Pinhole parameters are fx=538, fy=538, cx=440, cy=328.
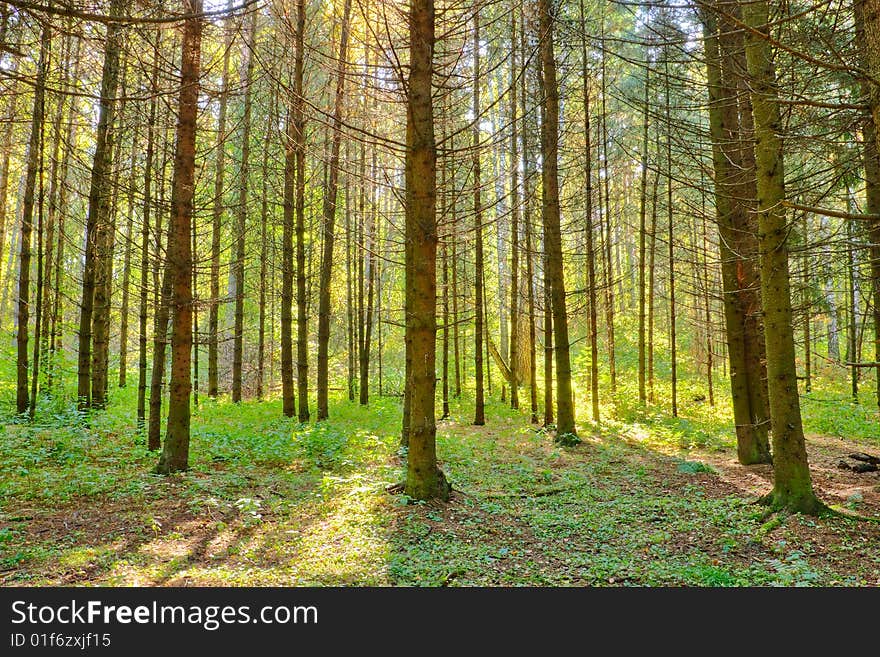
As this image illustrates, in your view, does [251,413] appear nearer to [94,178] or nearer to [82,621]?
[94,178]

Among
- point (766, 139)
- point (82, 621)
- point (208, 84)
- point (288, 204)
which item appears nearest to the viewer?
point (82, 621)

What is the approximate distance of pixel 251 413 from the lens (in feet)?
47.4

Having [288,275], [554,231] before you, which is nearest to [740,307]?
[554,231]

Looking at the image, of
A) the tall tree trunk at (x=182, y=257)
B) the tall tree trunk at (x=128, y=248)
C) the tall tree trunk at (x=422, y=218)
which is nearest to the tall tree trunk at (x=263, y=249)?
the tall tree trunk at (x=128, y=248)

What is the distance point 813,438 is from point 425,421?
450 inches

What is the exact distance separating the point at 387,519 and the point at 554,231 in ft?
25.0

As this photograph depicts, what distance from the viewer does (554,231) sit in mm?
11594

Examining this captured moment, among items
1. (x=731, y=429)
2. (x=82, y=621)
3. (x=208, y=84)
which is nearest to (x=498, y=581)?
(x=82, y=621)

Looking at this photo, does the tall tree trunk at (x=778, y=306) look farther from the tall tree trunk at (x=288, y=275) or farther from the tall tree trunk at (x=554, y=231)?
the tall tree trunk at (x=288, y=275)

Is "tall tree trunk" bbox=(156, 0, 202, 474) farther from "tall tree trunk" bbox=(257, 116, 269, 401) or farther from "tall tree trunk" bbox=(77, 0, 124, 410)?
"tall tree trunk" bbox=(257, 116, 269, 401)

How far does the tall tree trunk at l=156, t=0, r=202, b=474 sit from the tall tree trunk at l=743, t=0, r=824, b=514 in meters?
6.99

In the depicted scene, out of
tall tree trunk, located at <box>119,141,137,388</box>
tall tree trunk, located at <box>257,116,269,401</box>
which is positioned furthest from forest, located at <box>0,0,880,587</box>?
tall tree trunk, located at <box>257,116,269,401</box>

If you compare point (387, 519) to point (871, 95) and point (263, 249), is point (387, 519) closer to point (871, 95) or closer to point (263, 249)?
point (871, 95)

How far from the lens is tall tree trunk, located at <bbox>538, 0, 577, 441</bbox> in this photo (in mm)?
11359
